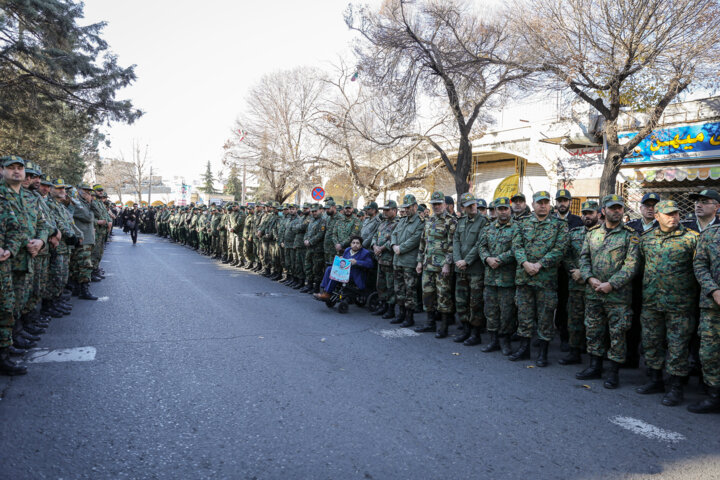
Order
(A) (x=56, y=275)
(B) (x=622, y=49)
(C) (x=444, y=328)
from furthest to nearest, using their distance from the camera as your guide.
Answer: (B) (x=622, y=49), (A) (x=56, y=275), (C) (x=444, y=328)

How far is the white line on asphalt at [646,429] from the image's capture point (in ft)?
12.2

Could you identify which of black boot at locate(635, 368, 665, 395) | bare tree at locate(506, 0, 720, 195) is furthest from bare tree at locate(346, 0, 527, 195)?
black boot at locate(635, 368, 665, 395)

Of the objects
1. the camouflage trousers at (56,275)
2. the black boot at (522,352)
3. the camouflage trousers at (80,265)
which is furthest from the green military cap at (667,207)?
the camouflage trousers at (80,265)

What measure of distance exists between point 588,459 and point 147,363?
172 inches

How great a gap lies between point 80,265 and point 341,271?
5.05m

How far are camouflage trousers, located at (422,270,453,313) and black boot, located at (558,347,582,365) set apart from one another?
1.74 meters

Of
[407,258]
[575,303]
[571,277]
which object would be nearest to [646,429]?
[575,303]

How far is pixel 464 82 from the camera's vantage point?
14.5 m

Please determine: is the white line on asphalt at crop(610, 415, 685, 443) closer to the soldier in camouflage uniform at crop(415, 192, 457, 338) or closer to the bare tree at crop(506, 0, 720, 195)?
the soldier in camouflage uniform at crop(415, 192, 457, 338)

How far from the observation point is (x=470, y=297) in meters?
6.61

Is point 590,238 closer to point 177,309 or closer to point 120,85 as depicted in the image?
point 177,309

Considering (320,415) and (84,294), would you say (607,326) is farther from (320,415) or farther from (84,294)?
(84,294)

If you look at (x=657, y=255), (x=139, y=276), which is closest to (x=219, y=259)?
(x=139, y=276)

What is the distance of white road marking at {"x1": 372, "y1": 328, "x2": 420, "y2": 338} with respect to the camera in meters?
6.83
